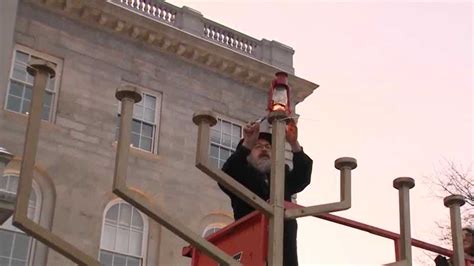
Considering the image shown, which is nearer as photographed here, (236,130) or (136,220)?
(136,220)

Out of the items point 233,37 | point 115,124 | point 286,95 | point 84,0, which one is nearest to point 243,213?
point 286,95

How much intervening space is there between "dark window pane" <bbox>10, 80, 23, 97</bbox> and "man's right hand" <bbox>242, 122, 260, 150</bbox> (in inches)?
460

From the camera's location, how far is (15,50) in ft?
54.0

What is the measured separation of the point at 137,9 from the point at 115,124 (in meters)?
3.14

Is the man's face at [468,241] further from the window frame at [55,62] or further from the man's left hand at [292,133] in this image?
the window frame at [55,62]

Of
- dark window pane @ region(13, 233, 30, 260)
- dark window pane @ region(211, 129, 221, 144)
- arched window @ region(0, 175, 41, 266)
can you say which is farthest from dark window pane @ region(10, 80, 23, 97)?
dark window pane @ region(211, 129, 221, 144)

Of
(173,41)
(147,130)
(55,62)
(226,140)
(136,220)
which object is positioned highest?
(173,41)

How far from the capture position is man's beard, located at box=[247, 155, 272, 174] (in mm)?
5492

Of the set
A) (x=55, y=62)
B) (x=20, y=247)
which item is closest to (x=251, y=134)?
(x=20, y=247)

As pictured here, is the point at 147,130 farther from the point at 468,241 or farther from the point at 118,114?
the point at 468,241

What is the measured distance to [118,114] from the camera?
1739 centimetres

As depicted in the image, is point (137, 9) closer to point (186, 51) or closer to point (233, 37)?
point (186, 51)

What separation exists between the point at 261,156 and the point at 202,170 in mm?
1074

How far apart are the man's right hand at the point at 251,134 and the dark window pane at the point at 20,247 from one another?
1042 cm
